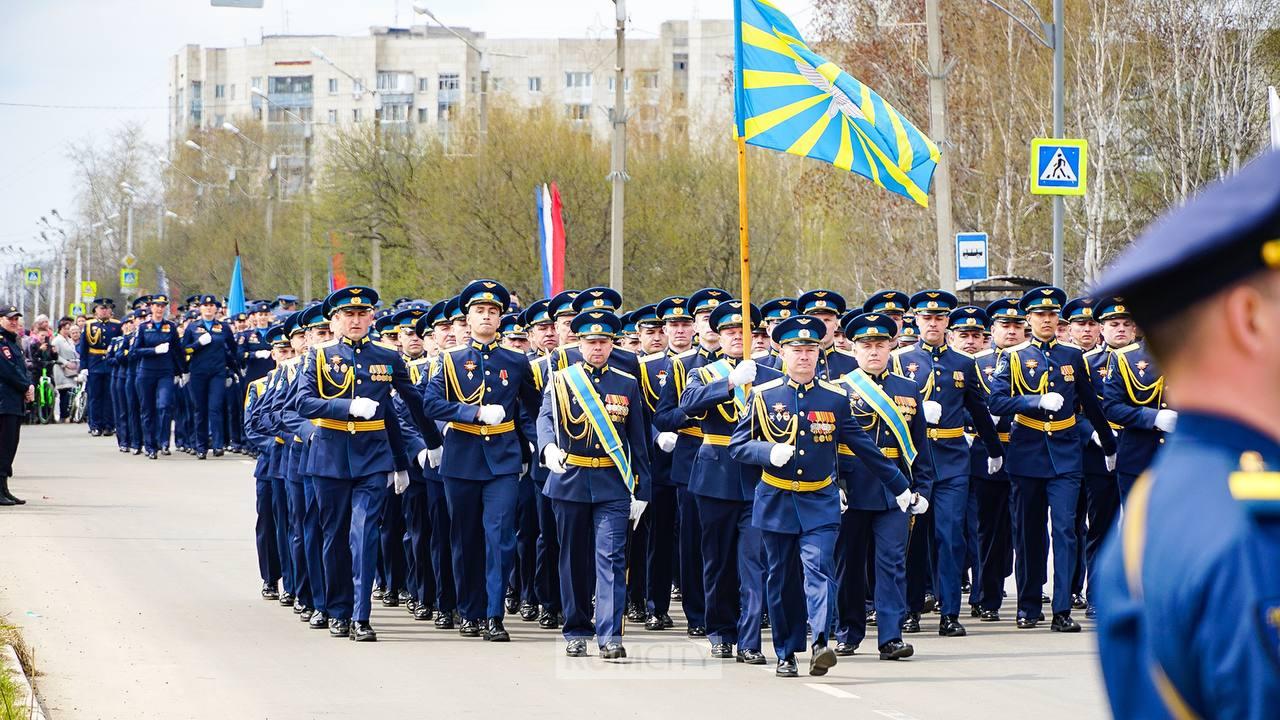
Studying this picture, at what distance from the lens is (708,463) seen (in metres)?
11.3

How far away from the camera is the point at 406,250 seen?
48.2 m

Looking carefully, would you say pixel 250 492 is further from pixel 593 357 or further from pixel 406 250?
pixel 406 250

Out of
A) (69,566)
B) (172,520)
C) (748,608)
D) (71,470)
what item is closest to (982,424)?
(748,608)

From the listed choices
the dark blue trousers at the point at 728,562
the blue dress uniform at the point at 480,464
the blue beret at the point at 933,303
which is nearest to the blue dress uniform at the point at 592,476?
the dark blue trousers at the point at 728,562

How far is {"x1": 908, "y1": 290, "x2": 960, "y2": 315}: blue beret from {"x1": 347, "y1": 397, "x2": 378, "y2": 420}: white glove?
4.05 meters

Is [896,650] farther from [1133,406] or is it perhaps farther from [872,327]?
[1133,406]

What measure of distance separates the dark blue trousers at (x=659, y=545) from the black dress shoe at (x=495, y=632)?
1379 millimetres

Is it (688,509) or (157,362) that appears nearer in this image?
(688,509)

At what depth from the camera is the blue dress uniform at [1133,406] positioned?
1257 cm

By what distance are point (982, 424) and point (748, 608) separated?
2815 millimetres

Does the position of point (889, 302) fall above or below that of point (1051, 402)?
above

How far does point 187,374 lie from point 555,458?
18113 millimetres

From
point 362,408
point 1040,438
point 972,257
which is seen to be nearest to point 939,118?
point 972,257

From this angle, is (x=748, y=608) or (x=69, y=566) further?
(x=69, y=566)
